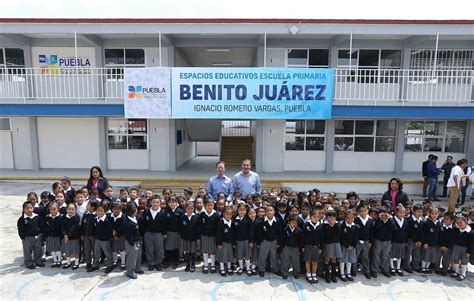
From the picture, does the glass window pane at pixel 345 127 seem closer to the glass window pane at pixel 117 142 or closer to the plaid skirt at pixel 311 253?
the plaid skirt at pixel 311 253

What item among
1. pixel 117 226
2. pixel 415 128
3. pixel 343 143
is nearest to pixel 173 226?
pixel 117 226

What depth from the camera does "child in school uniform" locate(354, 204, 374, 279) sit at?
14.4 feet

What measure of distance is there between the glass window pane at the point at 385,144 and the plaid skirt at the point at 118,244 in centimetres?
964

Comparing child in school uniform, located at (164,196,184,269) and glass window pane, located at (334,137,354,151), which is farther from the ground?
glass window pane, located at (334,137,354,151)

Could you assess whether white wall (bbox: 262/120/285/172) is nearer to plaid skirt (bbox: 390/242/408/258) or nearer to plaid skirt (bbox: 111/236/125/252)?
plaid skirt (bbox: 390/242/408/258)

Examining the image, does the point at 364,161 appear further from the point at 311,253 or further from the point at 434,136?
Result: the point at 311,253

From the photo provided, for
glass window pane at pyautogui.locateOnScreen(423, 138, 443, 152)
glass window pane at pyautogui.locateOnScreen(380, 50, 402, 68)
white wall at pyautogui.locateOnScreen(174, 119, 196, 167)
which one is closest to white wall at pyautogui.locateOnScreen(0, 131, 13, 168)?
white wall at pyautogui.locateOnScreen(174, 119, 196, 167)

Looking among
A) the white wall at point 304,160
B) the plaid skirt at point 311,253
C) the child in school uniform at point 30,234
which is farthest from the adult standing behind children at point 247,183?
the white wall at point 304,160

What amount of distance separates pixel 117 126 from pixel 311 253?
9063mm

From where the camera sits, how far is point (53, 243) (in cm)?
457

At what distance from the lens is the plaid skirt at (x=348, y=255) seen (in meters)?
4.34

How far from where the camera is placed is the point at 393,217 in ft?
15.0

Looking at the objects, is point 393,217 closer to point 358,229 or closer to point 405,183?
point 358,229

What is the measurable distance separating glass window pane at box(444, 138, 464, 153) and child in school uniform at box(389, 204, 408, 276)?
8.46m
